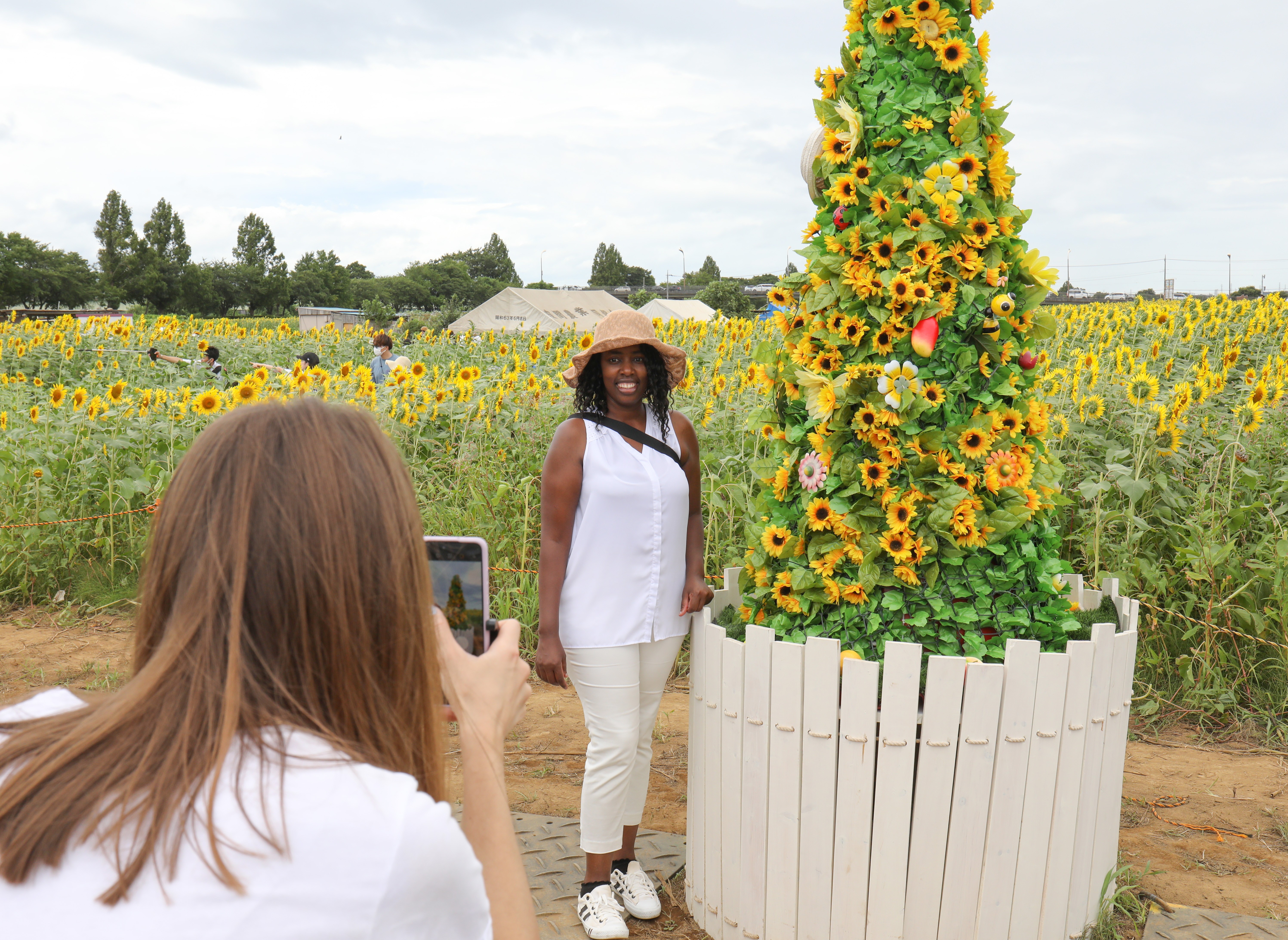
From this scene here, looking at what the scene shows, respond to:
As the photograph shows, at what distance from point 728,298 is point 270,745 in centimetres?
3529

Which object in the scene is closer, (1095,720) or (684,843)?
(1095,720)

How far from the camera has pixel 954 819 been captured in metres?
2.19

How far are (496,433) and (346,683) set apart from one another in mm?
4914

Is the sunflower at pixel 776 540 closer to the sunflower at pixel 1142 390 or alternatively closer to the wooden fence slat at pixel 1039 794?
the wooden fence slat at pixel 1039 794

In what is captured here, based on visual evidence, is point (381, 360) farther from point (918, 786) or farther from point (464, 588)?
point (464, 588)

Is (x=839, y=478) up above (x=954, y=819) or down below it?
above

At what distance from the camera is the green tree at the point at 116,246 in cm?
6888

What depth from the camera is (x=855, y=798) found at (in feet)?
7.26

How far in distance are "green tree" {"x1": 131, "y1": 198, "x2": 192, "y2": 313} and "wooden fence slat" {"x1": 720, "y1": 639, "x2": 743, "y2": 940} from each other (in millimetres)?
72209

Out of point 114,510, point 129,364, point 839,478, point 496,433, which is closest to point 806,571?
point 839,478

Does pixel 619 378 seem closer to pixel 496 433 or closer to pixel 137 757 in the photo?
pixel 137 757

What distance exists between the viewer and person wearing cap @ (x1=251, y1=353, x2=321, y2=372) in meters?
6.78

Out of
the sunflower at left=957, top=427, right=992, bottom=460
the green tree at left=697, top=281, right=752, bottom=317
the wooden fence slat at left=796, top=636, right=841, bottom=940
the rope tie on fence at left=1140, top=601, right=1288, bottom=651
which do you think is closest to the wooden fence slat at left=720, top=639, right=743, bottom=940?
the wooden fence slat at left=796, top=636, right=841, bottom=940

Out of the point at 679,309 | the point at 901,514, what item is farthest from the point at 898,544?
the point at 679,309
